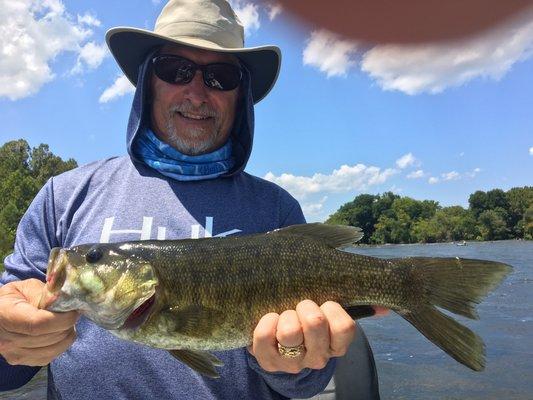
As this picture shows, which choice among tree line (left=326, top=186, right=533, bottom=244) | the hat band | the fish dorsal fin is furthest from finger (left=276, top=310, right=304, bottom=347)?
tree line (left=326, top=186, right=533, bottom=244)

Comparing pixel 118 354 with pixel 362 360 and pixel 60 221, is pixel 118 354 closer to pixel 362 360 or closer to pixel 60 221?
pixel 60 221

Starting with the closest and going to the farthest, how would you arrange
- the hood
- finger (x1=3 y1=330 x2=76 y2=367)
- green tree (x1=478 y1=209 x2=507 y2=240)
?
finger (x1=3 y1=330 x2=76 y2=367) → the hood → green tree (x1=478 y1=209 x2=507 y2=240)

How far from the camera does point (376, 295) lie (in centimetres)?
290

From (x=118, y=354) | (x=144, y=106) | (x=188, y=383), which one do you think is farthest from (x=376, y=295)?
(x=144, y=106)

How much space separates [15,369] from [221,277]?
4.61ft

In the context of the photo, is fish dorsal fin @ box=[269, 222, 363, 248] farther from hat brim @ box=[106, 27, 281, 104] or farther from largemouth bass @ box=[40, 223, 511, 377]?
hat brim @ box=[106, 27, 281, 104]

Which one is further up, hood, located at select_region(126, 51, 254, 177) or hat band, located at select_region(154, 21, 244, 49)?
hat band, located at select_region(154, 21, 244, 49)

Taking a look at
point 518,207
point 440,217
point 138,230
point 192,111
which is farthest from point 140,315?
point 518,207

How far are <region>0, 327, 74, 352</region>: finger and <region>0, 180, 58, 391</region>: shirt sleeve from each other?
68 centimetres

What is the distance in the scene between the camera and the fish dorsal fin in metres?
2.93

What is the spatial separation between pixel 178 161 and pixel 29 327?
1.71m

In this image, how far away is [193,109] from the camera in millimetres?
3709

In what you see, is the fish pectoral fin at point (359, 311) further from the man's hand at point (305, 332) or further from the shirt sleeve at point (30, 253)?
the shirt sleeve at point (30, 253)

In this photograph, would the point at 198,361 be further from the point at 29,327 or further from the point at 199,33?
the point at 199,33
